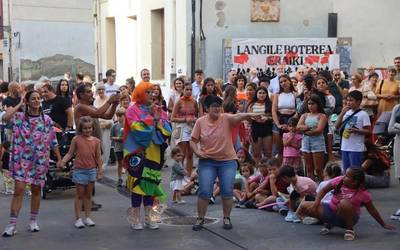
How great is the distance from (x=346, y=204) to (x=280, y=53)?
12.1 m

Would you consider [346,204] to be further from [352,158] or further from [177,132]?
[177,132]

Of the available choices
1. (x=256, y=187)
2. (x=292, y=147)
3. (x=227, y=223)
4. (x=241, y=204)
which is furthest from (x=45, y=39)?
(x=227, y=223)

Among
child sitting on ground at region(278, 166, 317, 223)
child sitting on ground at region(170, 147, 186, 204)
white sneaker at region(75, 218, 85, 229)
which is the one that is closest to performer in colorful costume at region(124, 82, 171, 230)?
white sneaker at region(75, 218, 85, 229)

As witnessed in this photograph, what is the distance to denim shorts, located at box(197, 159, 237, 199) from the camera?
905 centimetres

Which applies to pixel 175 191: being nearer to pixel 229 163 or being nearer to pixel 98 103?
pixel 229 163

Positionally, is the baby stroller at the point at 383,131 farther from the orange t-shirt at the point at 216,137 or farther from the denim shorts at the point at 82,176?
the denim shorts at the point at 82,176

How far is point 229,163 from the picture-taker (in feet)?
29.8

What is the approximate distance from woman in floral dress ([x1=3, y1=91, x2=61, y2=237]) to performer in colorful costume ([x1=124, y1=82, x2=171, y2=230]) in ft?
3.38

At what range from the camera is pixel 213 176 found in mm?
9109

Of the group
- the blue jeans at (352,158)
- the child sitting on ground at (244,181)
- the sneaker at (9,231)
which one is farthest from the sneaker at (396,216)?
the sneaker at (9,231)

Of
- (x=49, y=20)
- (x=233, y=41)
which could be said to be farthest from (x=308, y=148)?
(x=49, y=20)

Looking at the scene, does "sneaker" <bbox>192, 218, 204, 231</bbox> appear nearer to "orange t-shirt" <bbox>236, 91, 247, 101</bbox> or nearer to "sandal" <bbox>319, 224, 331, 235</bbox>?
"sandal" <bbox>319, 224, 331, 235</bbox>

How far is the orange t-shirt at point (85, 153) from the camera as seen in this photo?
30.5 feet

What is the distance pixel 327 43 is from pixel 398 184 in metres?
8.75
